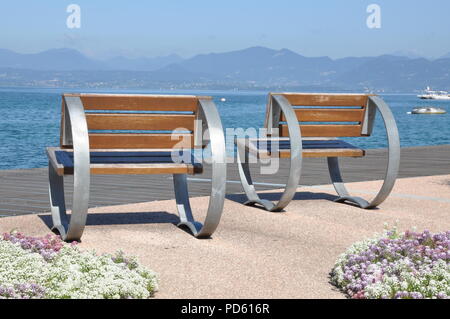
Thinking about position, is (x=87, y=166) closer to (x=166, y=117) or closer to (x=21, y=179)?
(x=166, y=117)

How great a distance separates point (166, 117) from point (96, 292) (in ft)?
8.21

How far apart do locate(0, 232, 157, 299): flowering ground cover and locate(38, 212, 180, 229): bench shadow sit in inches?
65.5

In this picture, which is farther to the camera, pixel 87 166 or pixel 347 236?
pixel 347 236

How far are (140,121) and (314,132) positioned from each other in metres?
2.40

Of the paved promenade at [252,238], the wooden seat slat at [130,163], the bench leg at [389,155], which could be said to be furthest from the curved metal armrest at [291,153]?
the wooden seat slat at [130,163]

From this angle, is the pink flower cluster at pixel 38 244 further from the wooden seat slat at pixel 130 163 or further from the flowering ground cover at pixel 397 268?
the flowering ground cover at pixel 397 268

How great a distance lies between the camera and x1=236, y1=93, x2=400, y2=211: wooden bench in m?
7.25

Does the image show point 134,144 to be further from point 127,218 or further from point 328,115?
point 328,115

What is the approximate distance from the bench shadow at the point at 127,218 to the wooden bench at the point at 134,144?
9.6 inches

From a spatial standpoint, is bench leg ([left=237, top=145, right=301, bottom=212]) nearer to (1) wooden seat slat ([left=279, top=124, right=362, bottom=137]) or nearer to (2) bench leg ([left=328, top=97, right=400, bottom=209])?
(1) wooden seat slat ([left=279, top=124, right=362, bottom=137])

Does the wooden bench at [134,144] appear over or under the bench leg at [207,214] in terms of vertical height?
over

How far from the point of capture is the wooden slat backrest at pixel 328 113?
25.1 ft

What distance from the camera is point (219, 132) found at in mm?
5730
